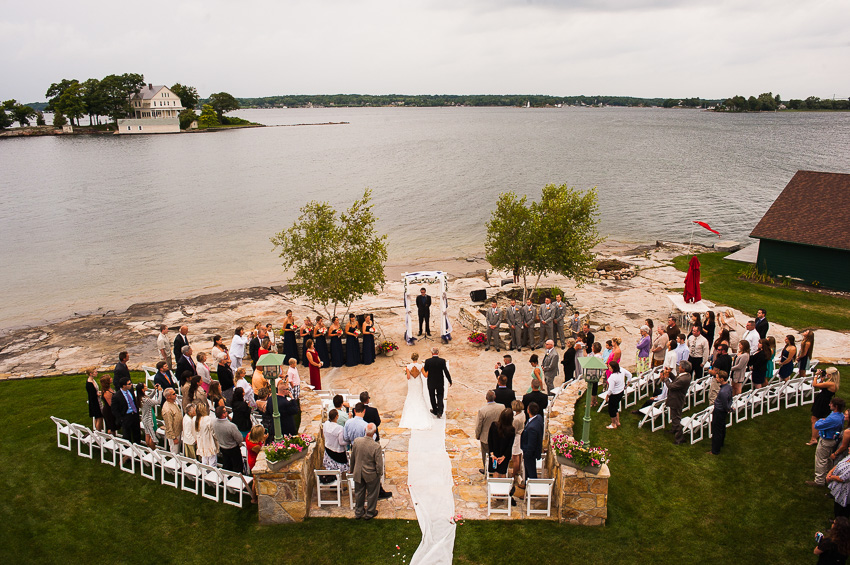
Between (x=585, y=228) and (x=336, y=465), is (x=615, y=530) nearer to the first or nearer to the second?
(x=336, y=465)

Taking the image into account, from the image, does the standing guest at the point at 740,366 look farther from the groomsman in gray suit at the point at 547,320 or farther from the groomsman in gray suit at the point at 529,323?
the groomsman in gray suit at the point at 529,323

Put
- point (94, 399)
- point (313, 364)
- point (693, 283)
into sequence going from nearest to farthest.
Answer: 1. point (94, 399)
2. point (313, 364)
3. point (693, 283)

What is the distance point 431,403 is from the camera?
12211 mm

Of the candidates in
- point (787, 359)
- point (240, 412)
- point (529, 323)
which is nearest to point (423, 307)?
point (529, 323)

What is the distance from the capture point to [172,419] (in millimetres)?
9961

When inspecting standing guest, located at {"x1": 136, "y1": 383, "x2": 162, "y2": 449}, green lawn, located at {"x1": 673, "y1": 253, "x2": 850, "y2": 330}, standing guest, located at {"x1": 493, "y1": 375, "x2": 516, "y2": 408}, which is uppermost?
standing guest, located at {"x1": 493, "y1": 375, "x2": 516, "y2": 408}

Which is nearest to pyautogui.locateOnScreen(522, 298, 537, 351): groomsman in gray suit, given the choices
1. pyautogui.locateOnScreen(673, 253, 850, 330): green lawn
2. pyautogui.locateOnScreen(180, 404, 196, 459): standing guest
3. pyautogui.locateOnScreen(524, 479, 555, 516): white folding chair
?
pyautogui.locateOnScreen(673, 253, 850, 330): green lawn

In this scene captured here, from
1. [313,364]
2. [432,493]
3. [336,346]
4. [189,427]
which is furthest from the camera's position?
[336,346]

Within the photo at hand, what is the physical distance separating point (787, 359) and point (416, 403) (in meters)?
8.08

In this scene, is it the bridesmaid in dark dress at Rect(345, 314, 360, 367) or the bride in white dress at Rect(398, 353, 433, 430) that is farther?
the bridesmaid in dark dress at Rect(345, 314, 360, 367)

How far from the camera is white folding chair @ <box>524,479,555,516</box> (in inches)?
341

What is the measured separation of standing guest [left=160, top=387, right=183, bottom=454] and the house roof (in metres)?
22.9

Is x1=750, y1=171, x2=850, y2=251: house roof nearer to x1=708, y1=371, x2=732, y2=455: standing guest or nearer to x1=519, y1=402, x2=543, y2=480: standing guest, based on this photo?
x1=708, y1=371, x2=732, y2=455: standing guest

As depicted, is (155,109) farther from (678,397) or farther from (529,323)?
(678,397)
